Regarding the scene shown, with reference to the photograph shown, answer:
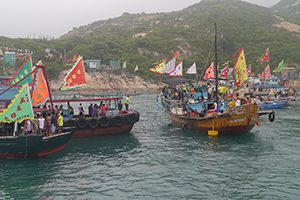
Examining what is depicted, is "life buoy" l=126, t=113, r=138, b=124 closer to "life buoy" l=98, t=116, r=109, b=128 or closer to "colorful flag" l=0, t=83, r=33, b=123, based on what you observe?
"life buoy" l=98, t=116, r=109, b=128

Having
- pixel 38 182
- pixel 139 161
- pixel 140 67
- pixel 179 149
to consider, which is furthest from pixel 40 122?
pixel 140 67

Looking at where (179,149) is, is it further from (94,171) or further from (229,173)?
(94,171)

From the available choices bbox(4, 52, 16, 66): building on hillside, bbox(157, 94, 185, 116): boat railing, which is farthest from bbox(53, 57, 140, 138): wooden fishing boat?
bbox(4, 52, 16, 66): building on hillside

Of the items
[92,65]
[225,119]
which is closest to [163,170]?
[225,119]

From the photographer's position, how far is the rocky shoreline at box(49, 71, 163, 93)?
94.5 metres

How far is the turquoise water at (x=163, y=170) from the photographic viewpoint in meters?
11.2

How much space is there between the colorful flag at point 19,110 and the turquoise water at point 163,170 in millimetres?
2988

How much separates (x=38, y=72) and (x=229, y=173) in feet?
48.4

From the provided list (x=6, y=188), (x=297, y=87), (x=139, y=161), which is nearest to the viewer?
(x=6, y=188)

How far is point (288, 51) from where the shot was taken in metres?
124

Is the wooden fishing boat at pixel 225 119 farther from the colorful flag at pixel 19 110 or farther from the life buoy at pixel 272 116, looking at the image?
the colorful flag at pixel 19 110

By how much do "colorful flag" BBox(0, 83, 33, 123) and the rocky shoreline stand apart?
77.9 m

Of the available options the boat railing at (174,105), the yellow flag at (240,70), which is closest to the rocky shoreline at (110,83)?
the boat railing at (174,105)

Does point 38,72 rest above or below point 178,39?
below
